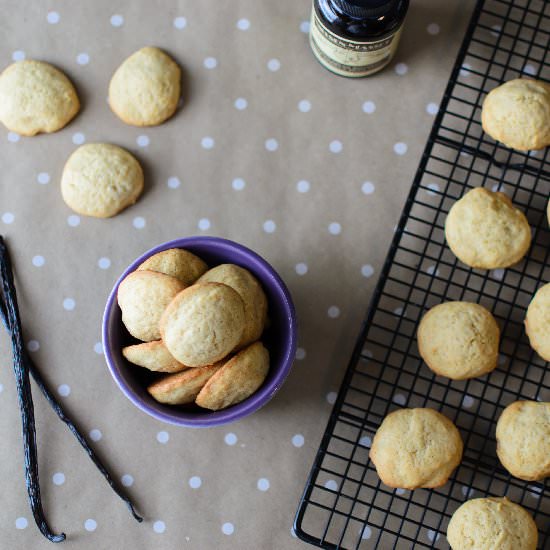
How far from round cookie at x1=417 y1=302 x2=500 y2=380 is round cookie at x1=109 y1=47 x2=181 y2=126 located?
0.53 m

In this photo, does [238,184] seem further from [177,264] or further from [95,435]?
[95,435]

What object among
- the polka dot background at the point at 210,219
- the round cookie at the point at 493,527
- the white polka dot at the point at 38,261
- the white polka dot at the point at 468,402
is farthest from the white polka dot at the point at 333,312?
the white polka dot at the point at 38,261

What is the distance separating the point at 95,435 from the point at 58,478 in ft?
0.28

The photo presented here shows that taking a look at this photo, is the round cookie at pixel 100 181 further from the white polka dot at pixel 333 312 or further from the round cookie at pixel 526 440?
the round cookie at pixel 526 440

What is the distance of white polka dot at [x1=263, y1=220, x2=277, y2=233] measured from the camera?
3.78 ft

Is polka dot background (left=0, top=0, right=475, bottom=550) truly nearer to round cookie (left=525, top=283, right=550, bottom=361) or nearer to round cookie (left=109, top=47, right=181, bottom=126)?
round cookie (left=109, top=47, right=181, bottom=126)

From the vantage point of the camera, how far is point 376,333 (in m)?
1.12

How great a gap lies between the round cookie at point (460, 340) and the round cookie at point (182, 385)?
1.05 ft

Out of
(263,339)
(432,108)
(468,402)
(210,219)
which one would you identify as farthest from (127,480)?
(432,108)

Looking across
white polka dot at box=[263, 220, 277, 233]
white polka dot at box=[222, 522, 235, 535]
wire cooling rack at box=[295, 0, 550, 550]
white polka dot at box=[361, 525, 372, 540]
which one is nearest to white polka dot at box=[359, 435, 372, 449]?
wire cooling rack at box=[295, 0, 550, 550]

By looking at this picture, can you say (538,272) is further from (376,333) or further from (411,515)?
(411,515)

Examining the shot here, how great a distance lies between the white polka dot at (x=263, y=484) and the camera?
1.11m

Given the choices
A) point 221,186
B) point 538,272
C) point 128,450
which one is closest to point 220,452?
point 128,450

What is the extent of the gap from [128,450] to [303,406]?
28 centimetres
